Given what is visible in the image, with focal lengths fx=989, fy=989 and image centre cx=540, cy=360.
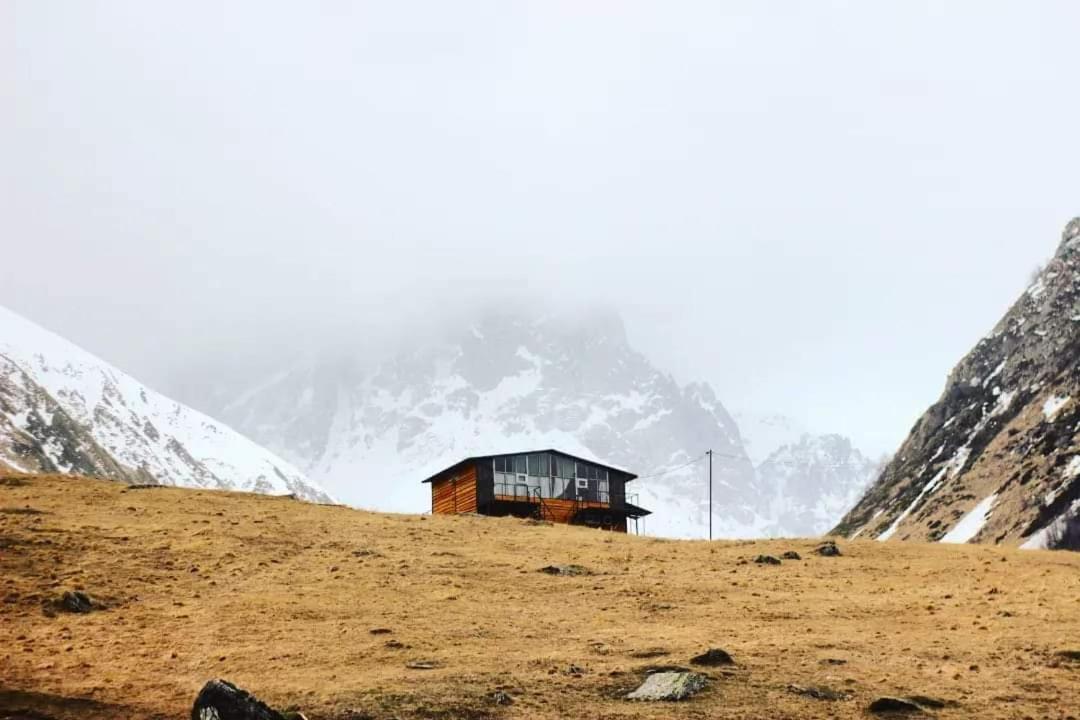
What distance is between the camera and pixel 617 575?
35.4 meters

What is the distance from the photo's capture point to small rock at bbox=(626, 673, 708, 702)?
60.1 ft

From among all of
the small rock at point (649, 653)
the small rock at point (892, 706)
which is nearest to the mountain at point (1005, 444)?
the small rock at point (649, 653)

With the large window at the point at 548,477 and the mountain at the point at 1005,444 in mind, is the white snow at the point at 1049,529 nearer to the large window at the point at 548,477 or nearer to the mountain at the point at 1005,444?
the mountain at the point at 1005,444

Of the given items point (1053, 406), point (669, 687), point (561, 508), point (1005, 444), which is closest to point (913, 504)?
point (1005, 444)

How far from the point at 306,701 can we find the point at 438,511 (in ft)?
203

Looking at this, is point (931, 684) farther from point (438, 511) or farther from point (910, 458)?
point (910, 458)

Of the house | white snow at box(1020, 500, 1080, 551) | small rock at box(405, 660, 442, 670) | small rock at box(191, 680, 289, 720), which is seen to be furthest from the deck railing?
small rock at box(191, 680, 289, 720)

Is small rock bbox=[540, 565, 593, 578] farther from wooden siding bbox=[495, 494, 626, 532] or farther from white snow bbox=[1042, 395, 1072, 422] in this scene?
white snow bbox=[1042, 395, 1072, 422]

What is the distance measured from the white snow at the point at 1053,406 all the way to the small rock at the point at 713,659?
76.2 metres

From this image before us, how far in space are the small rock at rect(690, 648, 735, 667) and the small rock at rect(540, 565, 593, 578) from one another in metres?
13.9

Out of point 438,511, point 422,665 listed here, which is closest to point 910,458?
point 438,511

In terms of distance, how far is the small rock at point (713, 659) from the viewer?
68.6ft

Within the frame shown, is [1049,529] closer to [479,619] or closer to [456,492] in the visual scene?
[456,492]

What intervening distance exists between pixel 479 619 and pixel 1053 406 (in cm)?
7844
